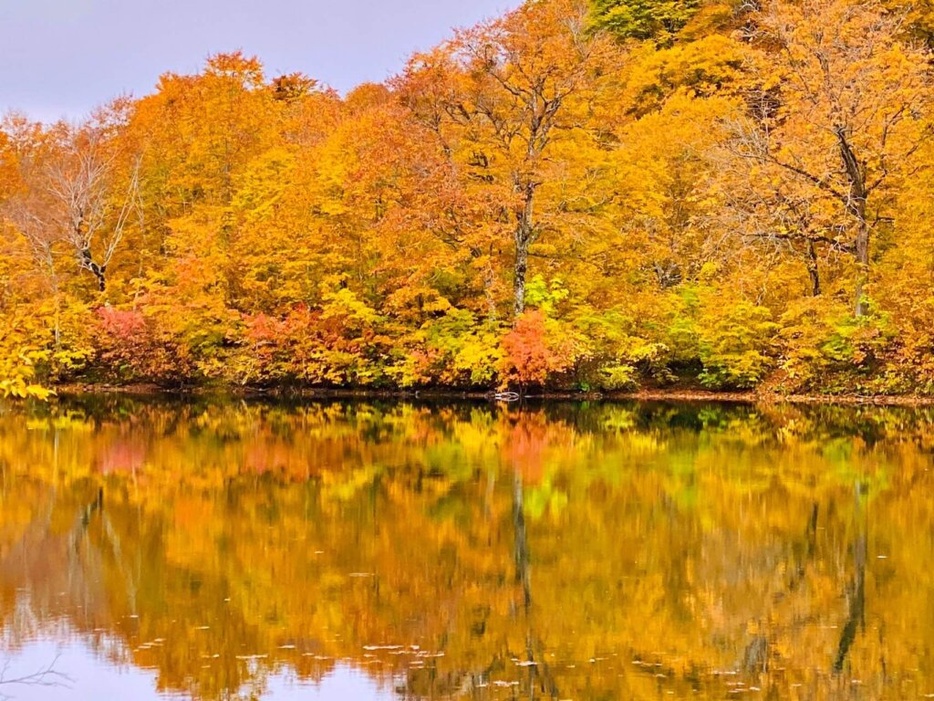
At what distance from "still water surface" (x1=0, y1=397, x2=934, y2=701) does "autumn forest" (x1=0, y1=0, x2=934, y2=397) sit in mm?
9574

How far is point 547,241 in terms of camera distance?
32469 mm

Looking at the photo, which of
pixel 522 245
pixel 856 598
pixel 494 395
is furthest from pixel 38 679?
pixel 494 395

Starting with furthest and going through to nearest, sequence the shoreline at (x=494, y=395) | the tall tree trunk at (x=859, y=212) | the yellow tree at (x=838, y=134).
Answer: the shoreline at (x=494, y=395)
the tall tree trunk at (x=859, y=212)
the yellow tree at (x=838, y=134)

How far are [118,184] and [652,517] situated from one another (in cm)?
3227

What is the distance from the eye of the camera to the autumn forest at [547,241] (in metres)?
28.6

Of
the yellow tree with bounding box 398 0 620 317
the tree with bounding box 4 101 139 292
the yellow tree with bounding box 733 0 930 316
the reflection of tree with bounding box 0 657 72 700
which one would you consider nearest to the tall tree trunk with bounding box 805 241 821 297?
the yellow tree with bounding box 733 0 930 316

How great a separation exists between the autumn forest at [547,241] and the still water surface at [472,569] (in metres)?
9.57

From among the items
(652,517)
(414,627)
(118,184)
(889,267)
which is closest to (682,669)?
→ (414,627)

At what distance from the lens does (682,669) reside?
768cm

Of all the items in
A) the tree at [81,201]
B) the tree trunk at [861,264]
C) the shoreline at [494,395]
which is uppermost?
the tree at [81,201]

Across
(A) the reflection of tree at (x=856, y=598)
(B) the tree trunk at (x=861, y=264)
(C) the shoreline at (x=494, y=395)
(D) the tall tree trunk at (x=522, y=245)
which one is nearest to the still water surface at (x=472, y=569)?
(A) the reflection of tree at (x=856, y=598)

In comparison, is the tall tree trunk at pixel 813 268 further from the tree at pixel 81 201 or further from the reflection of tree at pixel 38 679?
the reflection of tree at pixel 38 679

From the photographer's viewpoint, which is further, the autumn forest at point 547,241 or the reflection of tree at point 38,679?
the autumn forest at point 547,241

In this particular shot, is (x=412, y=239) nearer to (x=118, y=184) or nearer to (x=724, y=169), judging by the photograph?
(x=724, y=169)
